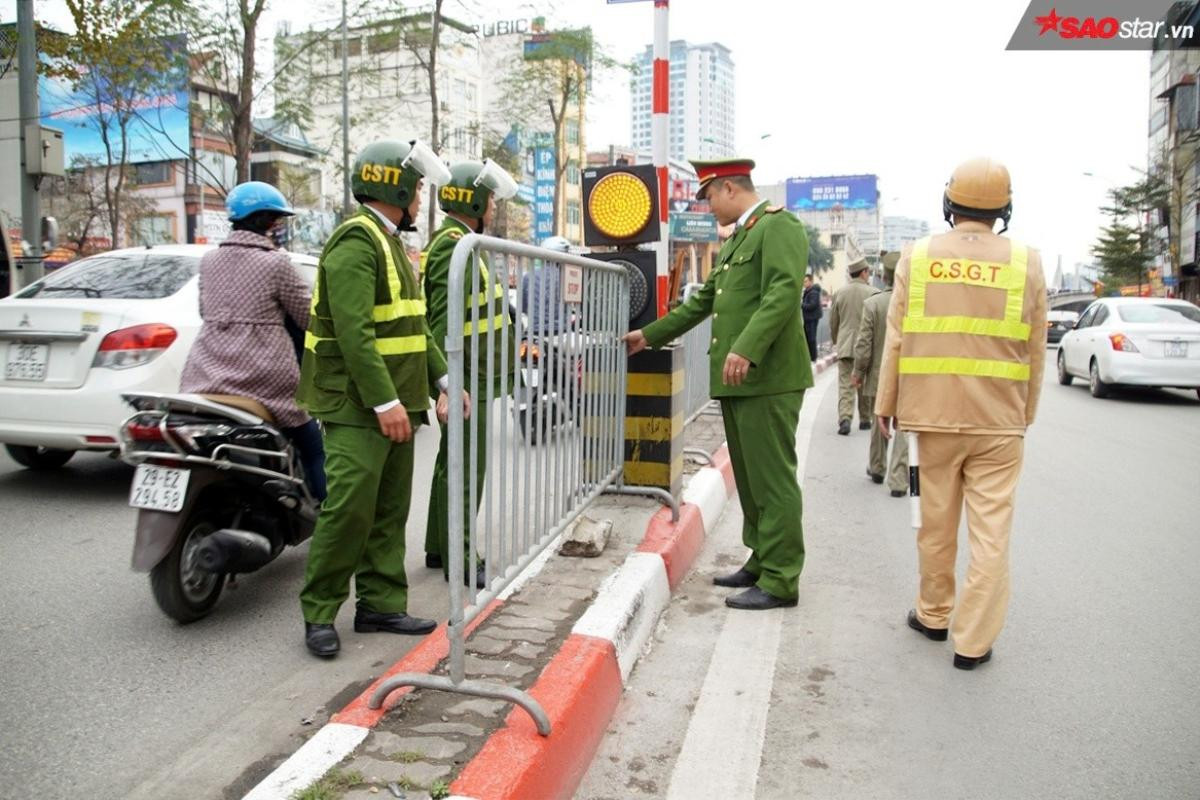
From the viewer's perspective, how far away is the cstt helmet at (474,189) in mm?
4297

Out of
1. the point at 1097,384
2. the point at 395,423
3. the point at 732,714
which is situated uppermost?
the point at 395,423

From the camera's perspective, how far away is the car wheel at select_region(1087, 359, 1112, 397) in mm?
14016

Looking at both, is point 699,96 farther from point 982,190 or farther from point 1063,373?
point 982,190

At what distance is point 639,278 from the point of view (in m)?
4.95

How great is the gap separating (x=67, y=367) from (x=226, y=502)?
94.9 inches

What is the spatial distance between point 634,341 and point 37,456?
4.67 m

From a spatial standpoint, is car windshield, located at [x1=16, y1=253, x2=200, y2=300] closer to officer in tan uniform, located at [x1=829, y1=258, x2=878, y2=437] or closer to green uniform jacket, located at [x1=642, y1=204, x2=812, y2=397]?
green uniform jacket, located at [x1=642, y1=204, x2=812, y2=397]

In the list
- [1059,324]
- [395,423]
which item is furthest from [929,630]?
[1059,324]

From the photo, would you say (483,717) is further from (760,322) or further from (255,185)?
(255,185)

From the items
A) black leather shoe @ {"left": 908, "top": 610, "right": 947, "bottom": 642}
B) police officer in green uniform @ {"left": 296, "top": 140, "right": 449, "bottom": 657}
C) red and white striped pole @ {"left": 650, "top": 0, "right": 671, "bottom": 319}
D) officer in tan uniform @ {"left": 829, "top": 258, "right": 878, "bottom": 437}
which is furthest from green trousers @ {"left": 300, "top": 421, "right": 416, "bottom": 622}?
officer in tan uniform @ {"left": 829, "top": 258, "right": 878, "bottom": 437}

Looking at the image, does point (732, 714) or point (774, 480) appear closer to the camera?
point (732, 714)

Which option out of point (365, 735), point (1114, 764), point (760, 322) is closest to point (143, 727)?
point (365, 735)

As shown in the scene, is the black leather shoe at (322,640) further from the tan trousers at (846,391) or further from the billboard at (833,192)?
the billboard at (833,192)

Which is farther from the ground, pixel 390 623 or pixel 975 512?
pixel 975 512
